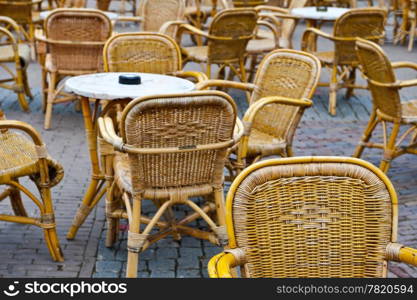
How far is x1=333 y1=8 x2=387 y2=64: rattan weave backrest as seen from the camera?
711 cm

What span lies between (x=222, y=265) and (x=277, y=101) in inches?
94.0

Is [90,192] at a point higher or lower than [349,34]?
lower

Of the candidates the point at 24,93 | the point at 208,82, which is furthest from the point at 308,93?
the point at 24,93

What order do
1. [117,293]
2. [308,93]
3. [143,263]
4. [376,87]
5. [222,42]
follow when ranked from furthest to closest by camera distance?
[222,42] → [376,87] → [308,93] → [143,263] → [117,293]

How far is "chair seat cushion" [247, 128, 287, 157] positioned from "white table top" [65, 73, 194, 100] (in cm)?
55

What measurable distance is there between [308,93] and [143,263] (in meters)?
1.58

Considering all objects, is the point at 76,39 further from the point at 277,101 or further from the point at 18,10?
the point at 18,10

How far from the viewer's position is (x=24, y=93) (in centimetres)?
742

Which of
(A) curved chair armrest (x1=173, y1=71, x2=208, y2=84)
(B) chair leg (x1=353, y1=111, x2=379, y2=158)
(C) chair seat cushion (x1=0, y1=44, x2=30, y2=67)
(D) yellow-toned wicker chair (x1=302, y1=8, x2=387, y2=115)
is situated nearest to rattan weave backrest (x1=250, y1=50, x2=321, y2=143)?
(A) curved chair armrest (x1=173, y1=71, x2=208, y2=84)

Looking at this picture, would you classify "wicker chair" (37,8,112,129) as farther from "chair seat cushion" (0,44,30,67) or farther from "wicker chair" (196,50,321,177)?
"wicker chair" (196,50,321,177)

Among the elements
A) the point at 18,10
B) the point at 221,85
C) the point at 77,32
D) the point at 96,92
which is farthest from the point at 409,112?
the point at 18,10

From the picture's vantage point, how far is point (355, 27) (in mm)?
7184

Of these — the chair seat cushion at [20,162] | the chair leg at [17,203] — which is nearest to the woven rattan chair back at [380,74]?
the chair seat cushion at [20,162]

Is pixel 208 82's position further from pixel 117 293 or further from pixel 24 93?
pixel 24 93
